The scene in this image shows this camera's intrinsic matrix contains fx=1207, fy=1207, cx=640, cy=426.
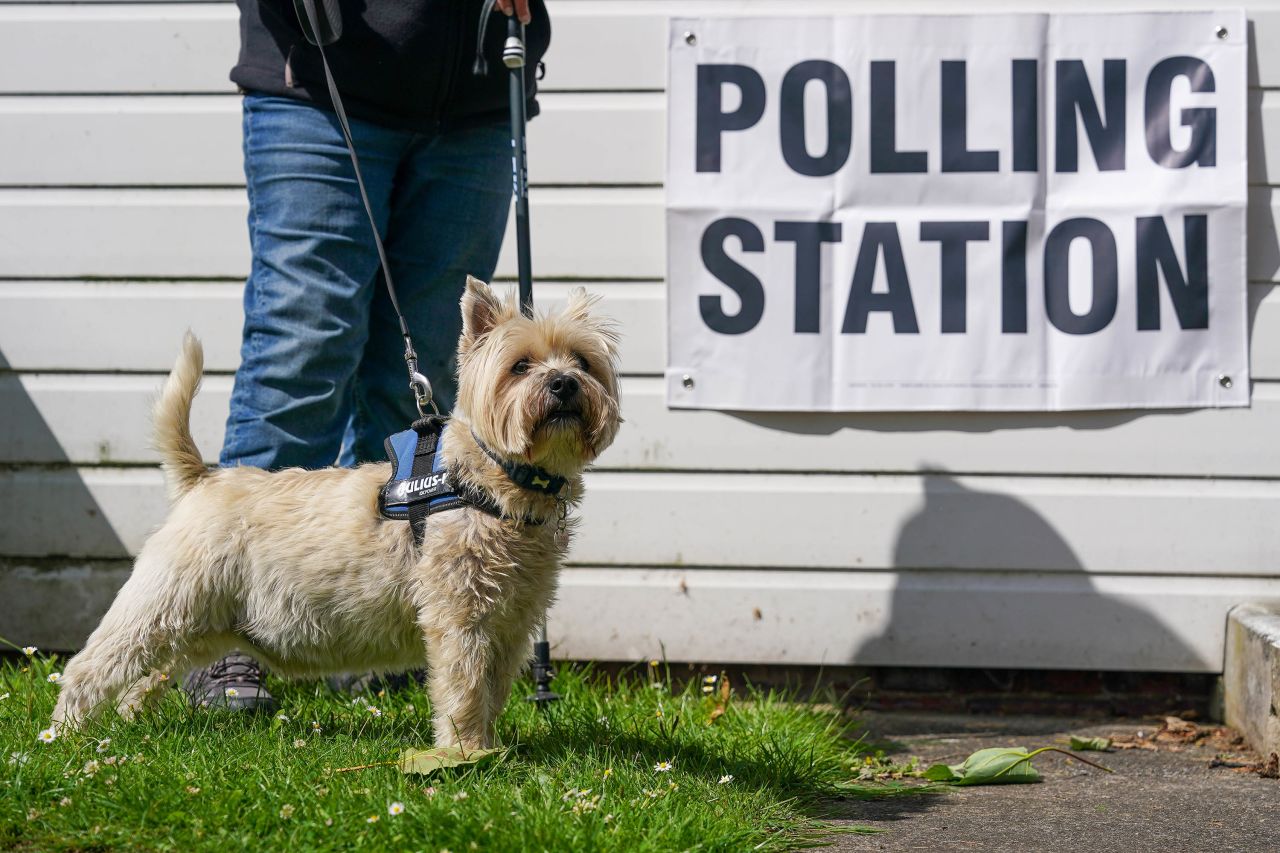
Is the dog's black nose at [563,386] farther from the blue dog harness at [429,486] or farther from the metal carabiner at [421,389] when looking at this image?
the metal carabiner at [421,389]

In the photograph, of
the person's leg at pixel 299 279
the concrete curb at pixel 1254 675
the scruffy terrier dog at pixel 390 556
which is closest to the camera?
the scruffy terrier dog at pixel 390 556

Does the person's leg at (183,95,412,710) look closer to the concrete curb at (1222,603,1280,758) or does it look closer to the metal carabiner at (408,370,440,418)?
the metal carabiner at (408,370,440,418)

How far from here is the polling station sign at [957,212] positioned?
4.32 meters

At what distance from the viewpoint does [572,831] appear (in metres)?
2.50

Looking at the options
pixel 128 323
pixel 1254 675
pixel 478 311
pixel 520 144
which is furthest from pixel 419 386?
pixel 1254 675

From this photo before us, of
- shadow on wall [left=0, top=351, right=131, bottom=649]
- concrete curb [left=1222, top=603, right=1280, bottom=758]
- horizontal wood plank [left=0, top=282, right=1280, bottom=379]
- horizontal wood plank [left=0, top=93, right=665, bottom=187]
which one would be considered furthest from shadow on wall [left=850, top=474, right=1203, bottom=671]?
shadow on wall [left=0, top=351, right=131, bottom=649]

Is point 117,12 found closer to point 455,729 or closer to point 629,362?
point 629,362

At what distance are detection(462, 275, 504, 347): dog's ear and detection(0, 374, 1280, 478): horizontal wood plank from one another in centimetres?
143

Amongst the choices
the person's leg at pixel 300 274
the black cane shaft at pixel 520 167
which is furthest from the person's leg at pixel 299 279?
the black cane shaft at pixel 520 167

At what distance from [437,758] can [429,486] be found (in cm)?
66

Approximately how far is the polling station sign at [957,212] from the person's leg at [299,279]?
135cm

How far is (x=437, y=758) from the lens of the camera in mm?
2895

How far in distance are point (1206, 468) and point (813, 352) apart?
1483 mm

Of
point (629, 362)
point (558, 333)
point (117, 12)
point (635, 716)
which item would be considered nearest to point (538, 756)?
point (635, 716)
